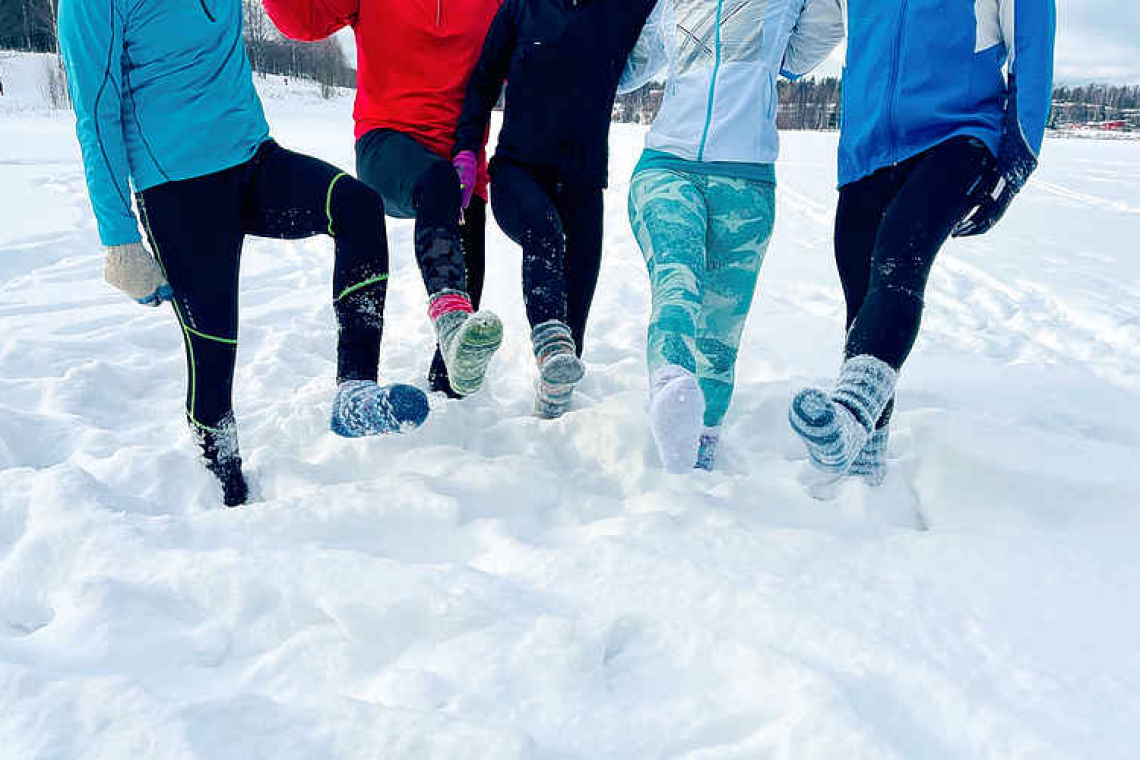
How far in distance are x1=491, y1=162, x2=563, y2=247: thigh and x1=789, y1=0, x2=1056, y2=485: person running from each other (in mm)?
935

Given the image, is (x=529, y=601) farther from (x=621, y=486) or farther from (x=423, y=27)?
(x=423, y=27)

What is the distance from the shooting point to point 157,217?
2123mm

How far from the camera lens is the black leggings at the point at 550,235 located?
2250 millimetres

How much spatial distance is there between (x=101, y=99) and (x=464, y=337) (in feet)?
3.75

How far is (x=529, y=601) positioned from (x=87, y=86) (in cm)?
174

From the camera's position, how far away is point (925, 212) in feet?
6.14

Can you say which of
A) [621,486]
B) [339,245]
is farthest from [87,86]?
[621,486]

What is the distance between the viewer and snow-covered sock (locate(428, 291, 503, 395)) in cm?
195

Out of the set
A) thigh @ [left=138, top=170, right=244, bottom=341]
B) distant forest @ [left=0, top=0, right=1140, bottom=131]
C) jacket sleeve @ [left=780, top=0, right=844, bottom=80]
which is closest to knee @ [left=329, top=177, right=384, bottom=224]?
thigh @ [left=138, top=170, right=244, bottom=341]

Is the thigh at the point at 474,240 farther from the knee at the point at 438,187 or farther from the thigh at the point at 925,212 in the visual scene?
the thigh at the point at 925,212

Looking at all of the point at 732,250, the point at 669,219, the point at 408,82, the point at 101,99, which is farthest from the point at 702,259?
the point at 101,99

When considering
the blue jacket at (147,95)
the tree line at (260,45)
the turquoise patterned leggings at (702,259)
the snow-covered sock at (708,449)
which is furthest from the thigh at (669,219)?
the tree line at (260,45)

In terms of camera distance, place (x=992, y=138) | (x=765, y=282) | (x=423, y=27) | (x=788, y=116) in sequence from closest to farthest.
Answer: (x=992, y=138) < (x=423, y=27) < (x=765, y=282) < (x=788, y=116)

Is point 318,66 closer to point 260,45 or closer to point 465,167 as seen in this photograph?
point 260,45
